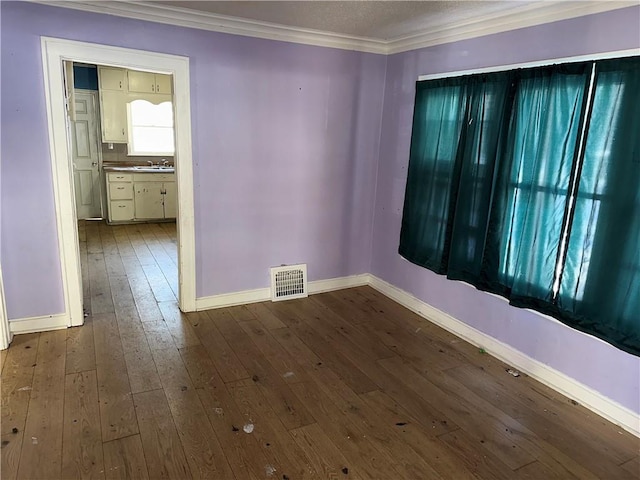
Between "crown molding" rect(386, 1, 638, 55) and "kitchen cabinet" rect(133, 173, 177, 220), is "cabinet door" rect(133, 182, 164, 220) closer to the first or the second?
"kitchen cabinet" rect(133, 173, 177, 220)

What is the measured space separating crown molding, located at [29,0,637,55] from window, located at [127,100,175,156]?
4.08 meters

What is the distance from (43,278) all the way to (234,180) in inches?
63.3

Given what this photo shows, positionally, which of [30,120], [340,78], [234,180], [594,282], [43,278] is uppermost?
[340,78]

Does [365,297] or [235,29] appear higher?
[235,29]

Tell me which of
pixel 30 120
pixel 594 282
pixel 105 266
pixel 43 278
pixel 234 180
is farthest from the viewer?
pixel 105 266

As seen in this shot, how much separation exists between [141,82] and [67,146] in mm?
4234

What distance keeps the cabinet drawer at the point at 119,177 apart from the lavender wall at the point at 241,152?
3642 millimetres

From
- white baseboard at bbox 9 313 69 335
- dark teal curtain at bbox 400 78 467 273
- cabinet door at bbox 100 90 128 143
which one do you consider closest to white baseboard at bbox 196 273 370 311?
dark teal curtain at bbox 400 78 467 273

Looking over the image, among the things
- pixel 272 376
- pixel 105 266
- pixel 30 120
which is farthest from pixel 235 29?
pixel 105 266

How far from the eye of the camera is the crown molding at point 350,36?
8.55ft

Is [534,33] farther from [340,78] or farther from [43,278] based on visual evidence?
[43,278]

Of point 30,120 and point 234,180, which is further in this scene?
point 234,180

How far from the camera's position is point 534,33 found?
2.77 metres

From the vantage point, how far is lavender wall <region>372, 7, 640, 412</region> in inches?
96.1
